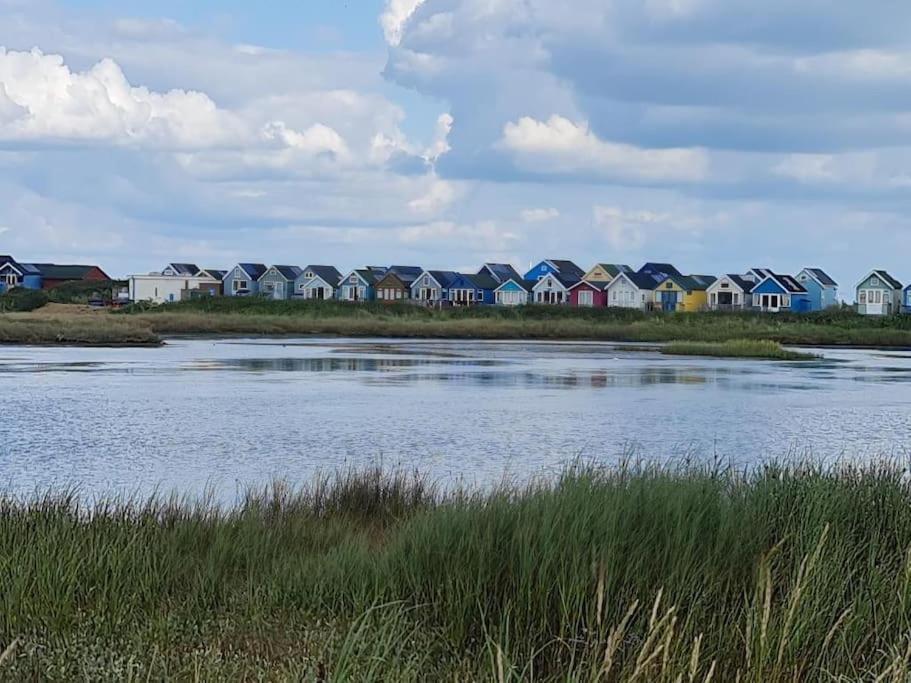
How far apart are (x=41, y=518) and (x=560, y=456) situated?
1142cm

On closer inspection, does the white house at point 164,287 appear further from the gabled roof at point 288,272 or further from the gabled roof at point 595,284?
the gabled roof at point 595,284

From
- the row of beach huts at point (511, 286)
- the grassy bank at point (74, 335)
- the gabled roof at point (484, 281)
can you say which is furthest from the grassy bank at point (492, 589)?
the gabled roof at point (484, 281)

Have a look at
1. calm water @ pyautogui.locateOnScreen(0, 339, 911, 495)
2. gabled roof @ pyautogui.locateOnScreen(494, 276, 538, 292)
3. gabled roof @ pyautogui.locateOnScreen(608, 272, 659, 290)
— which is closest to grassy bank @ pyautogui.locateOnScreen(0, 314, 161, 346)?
calm water @ pyautogui.locateOnScreen(0, 339, 911, 495)

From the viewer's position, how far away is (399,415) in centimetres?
2700

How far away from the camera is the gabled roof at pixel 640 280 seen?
380 feet

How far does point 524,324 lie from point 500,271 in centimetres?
4637

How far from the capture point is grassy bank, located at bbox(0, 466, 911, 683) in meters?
6.09

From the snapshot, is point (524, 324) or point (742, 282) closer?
point (524, 324)

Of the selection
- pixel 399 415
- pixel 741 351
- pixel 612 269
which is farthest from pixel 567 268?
pixel 399 415

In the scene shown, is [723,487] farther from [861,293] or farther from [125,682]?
[861,293]

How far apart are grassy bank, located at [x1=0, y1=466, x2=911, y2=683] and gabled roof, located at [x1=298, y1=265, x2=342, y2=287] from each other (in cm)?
11755

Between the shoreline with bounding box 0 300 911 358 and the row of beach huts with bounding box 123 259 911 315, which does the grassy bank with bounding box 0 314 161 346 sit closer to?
the shoreline with bounding box 0 300 911 358

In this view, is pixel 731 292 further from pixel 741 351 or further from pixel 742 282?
pixel 741 351

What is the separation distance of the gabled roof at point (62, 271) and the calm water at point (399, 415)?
83397 millimetres
